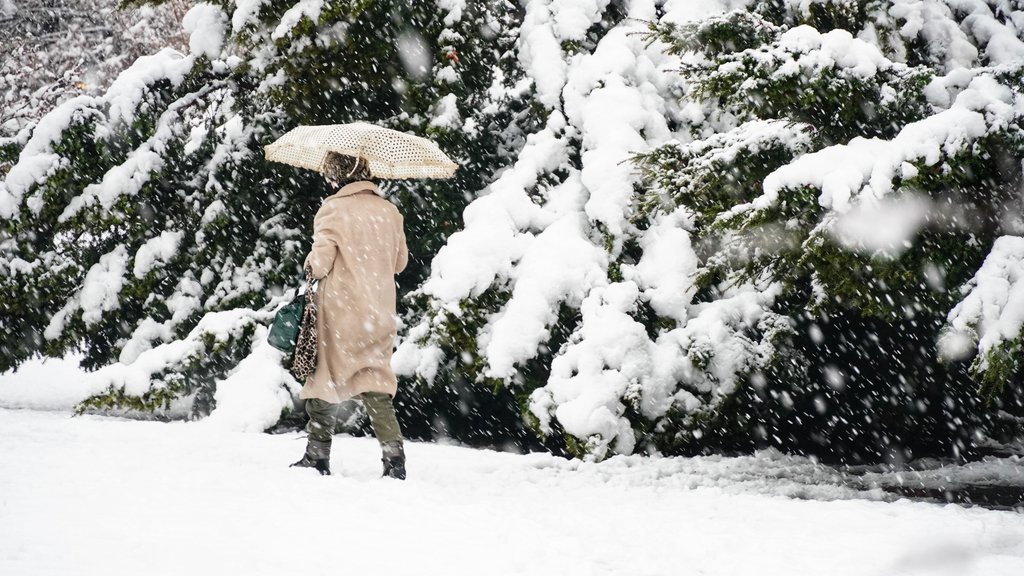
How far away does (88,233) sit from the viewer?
6.61 meters

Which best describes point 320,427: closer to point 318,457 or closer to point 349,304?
point 318,457

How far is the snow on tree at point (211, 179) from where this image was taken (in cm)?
593

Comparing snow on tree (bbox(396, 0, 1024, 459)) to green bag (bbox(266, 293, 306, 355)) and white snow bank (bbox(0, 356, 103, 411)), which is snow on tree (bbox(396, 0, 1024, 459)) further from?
white snow bank (bbox(0, 356, 103, 411))

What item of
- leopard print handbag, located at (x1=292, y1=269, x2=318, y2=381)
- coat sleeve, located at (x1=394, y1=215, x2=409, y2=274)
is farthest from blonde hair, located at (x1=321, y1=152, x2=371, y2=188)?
leopard print handbag, located at (x1=292, y1=269, x2=318, y2=381)

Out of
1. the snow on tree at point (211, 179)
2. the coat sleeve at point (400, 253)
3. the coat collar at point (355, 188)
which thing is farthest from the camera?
the snow on tree at point (211, 179)

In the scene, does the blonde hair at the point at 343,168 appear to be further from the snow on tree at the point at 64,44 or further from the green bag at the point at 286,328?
the snow on tree at the point at 64,44

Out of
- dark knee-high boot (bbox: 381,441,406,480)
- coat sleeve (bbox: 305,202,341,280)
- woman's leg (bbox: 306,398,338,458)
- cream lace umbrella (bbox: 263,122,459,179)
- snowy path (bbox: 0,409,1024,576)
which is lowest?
snowy path (bbox: 0,409,1024,576)

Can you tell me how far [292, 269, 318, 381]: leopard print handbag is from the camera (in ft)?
13.4

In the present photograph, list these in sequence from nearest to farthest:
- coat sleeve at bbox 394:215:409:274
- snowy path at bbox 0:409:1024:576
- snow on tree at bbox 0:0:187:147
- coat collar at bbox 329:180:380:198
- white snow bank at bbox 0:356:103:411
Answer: snowy path at bbox 0:409:1024:576, coat collar at bbox 329:180:380:198, coat sleeve at bbox 394:215:409:274, white snow bank at bbox 0:356:103:411, snow on tree at bbox 0:0:187:147

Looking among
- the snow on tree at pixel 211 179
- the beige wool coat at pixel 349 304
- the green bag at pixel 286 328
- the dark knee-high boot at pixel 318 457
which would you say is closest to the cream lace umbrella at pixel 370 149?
the beige wool coat at pixel 349 304

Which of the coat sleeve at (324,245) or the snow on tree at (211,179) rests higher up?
the snow on tree at (211,179)

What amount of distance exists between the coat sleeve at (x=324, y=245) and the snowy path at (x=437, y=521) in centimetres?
106

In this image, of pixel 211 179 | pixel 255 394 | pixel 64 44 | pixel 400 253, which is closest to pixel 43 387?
pixel 211 179

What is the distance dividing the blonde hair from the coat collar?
5 centimetres
